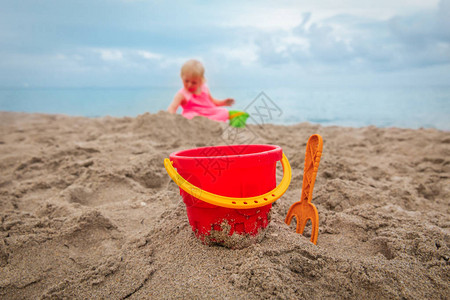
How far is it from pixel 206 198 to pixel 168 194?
2.86 feet

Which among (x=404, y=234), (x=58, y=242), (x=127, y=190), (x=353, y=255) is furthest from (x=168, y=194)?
(x=404, y=234)

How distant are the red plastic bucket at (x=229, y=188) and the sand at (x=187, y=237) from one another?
2.4 inches

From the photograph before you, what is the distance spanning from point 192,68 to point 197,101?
58cm

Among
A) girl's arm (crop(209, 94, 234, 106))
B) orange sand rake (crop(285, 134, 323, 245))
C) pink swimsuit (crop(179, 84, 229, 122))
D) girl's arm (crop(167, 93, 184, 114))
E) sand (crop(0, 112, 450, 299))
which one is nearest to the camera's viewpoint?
sand (crop(0, 112, 450, 299))

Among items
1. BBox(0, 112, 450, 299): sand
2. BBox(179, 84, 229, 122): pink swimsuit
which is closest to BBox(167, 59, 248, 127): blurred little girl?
BBox(179, 84, 229, 122): pink swimsuit

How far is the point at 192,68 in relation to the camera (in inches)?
159

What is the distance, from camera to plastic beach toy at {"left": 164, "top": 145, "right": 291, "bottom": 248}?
1.07m

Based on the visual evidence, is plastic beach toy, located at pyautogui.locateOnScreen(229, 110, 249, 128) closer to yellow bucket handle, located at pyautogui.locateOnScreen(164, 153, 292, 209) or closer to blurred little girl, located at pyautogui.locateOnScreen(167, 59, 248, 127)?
blurred little girl, located at pyautogui.locateOnScreen(167, 59, 248, 127)

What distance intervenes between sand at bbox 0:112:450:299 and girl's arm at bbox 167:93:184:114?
1.50 m

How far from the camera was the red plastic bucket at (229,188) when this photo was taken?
3.52 ft

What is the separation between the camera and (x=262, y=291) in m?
0.95

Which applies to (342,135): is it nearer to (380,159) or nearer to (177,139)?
(380,159)

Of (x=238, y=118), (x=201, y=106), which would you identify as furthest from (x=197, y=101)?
(x=238, y=118)

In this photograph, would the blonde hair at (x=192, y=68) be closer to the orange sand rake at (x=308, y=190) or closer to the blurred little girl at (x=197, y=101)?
the blurred little girl at (x=197, y=101)
